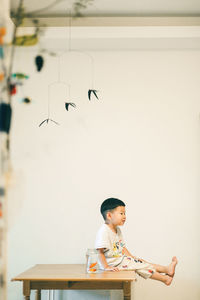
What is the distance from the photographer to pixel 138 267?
289cm

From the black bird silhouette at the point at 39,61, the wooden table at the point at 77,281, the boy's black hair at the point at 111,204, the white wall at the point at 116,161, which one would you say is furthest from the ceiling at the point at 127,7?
the black bird silhouette at the point at 39,61

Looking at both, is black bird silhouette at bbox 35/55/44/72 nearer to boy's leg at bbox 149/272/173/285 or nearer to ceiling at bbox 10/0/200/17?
boy's leg at bbox 149/272/173/285

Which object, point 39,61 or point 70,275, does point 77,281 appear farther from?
point 39,61

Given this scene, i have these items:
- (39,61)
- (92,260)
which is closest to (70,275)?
(92,260)

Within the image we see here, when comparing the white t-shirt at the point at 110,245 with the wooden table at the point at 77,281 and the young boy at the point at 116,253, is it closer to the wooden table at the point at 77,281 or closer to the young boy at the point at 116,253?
the young boy at the point at 116,253

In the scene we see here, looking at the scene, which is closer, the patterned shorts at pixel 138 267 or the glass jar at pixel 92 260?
the glass jar at pixel 92 260

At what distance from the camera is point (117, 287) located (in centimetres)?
254

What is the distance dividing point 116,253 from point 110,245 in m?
0.10

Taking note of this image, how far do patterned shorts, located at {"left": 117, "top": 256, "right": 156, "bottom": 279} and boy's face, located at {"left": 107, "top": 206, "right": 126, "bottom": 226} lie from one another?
305 mm

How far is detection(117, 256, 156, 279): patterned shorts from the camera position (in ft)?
9.45

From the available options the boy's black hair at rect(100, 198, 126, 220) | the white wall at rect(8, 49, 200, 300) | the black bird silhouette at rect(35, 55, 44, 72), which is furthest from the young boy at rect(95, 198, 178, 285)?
the black bird silhouette at rect(35, 55, 44, 72)

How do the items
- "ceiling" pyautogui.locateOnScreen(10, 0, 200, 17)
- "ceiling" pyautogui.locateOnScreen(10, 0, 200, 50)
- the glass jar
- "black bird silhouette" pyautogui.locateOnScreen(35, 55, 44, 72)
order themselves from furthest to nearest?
1. "ceiling" pyautogui.locateOnScreen(10, 0, 200, 50)
2. "ceiling" pyautogui.locateOnScreen(10, 0, 200, 17)
3. the glass jar
4. "black bird silhouette" pyautogui.locateOnScreen(35, 55, 44, 72)

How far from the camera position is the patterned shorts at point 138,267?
9.45ft

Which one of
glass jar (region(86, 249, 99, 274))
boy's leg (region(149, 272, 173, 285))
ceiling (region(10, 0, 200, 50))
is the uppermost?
ceiling (region(10, 0, 200, 50))
